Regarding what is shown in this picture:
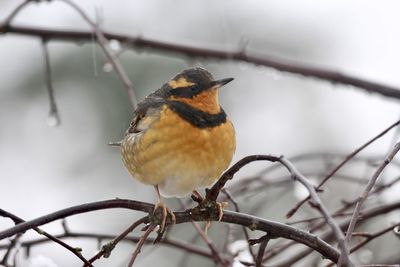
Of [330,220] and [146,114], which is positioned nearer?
[330,220]

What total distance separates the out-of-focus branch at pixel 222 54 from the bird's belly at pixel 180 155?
89 centimetres

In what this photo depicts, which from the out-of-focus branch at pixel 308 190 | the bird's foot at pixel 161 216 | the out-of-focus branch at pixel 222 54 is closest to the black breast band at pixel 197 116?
the bird's foot at pixel 161 216

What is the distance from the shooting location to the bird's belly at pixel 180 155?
312 centimetres

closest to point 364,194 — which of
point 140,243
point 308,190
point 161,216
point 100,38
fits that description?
point 308,190

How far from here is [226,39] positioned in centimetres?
902

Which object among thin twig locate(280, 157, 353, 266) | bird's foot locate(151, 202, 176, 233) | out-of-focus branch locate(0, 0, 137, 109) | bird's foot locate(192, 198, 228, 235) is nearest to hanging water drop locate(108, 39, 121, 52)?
out-of-focus branch locate(0, 0, 137, 109)

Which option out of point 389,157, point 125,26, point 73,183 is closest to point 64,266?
point 73,183

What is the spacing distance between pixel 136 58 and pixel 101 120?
76cm

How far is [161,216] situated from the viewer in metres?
2.60

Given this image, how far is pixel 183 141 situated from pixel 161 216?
59cm

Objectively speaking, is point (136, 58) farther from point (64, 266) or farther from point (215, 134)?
point (215, 134)

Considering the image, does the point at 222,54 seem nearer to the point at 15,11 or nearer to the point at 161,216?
the point at 15,11

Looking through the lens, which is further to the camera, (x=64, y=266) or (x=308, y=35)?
(x=308, y=35)

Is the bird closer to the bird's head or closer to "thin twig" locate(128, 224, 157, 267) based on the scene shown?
the bird's head
